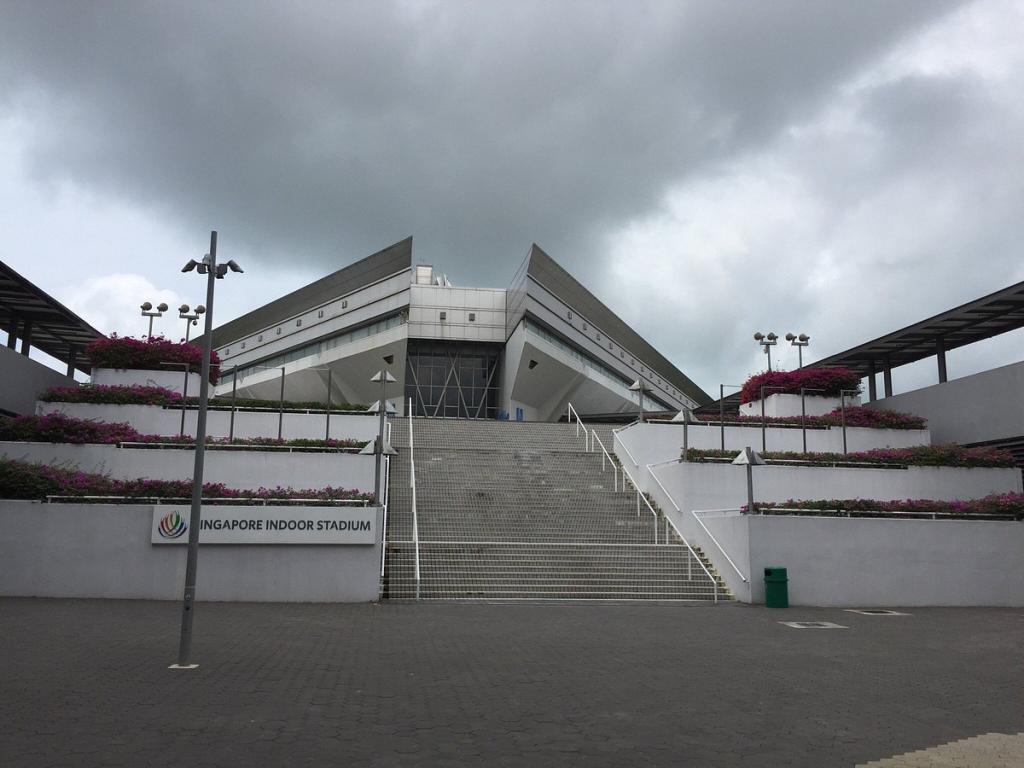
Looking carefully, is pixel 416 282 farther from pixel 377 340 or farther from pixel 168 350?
pixel 168 350

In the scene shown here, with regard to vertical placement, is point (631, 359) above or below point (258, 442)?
above

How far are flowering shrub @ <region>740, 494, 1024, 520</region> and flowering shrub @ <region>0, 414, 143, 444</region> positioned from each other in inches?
591

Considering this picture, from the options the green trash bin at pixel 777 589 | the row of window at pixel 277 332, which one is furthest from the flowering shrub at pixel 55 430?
the row of window at pixel 277 332

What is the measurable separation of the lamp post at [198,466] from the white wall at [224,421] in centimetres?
1410

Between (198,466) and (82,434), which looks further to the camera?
(82,434)

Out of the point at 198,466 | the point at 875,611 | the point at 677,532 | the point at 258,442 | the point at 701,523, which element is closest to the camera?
the point at 198,466

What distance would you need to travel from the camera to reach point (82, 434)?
1903 centimetres

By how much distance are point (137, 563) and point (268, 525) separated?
233 centimetres

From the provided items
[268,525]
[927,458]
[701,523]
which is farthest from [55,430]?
[927,458]

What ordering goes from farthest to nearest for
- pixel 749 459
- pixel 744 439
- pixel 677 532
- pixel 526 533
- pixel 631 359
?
1. pixel 631 359
2. pixel 744 439
3. pixel 677 532
4. pixel 526 533
5. pixel 749 459

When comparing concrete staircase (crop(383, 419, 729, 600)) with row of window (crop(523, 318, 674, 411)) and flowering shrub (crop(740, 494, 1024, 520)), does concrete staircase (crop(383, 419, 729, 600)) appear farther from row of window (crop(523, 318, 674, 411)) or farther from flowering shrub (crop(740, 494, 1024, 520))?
row of window (crop(523, 318, 674, 411))

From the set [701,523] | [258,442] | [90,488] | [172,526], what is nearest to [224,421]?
[258,442]

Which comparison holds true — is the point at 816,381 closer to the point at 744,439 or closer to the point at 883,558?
the point at 744,439

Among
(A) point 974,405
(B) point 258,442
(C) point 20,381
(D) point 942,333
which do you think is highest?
(D) point 942,333
